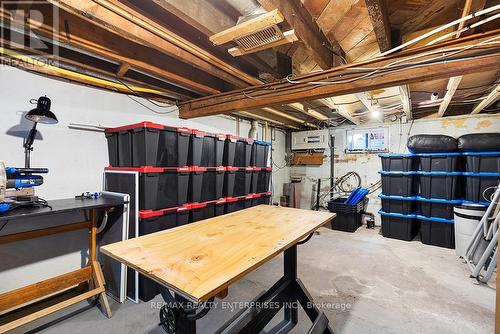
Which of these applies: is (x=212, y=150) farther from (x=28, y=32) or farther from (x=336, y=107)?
(x=336, y=107)

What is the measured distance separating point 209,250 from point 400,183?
401cm

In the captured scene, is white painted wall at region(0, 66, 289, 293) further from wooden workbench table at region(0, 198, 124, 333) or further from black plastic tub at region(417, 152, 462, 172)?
black plastic tub at region(417, 152, 462, 172)

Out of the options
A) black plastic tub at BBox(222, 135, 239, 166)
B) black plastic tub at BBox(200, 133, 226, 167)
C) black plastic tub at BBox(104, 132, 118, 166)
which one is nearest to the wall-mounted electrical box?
black plastic tub at BBox(222, 135, 239, 166)

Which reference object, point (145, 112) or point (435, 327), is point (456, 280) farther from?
point (145, 112)

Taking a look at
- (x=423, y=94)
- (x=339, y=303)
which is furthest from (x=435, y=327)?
(x=423, y=94)

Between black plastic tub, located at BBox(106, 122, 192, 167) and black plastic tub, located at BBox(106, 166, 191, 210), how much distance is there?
67 millimetres

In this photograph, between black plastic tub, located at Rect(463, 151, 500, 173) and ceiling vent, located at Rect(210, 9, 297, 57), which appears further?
black plastic tub, located at Rect(463, 151, 500, 173)

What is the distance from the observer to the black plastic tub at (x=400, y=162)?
3.88 meters

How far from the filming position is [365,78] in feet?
6.53

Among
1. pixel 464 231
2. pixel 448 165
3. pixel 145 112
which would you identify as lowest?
pixel 464 231

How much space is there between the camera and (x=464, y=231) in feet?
10.3

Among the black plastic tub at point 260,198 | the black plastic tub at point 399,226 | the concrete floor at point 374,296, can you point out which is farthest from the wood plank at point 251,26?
the black plastic tub at point 399,226

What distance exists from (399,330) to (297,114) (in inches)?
143

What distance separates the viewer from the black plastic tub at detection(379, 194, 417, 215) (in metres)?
3.91
